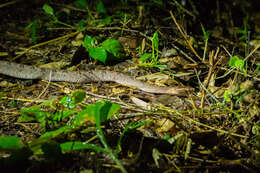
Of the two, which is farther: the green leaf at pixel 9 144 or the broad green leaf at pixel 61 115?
the broad green leaf at pixel 61 115

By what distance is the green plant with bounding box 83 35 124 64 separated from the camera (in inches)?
104

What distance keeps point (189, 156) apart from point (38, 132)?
1.26 metres

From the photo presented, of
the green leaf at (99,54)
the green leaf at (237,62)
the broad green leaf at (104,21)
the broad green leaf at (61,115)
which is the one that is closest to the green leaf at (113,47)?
the green leaf at (99,54)

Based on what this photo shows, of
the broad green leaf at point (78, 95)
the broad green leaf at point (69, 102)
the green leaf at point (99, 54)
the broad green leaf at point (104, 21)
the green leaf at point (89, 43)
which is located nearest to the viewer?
the broad green leaf at point (78, 95)

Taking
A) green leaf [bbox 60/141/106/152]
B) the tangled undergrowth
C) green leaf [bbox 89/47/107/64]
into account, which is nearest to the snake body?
the tangled undergrowth

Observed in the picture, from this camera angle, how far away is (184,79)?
7.94 ft

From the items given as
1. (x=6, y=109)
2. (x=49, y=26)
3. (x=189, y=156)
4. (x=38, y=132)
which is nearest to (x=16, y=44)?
(x=49, y=26)

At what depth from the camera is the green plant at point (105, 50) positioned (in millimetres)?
2648

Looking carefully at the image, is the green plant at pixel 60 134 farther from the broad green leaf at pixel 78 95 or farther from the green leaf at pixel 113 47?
the green leaf at pixel 113 47

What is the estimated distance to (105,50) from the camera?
2.65m

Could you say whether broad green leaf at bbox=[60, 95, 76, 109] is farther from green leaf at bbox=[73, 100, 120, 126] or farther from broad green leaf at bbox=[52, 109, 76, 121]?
green leaf at bbox=[73, 100, 120, 126]

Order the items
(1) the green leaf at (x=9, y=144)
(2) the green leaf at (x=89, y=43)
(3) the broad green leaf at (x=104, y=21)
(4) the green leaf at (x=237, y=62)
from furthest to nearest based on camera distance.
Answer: (3) the broad green leaf at (x=104, y=21) → (2) the green leaf at (x=89, y=43) → (4) the green leaf at (x=237, y=62) → (1) the green leaf at (x=9, y=144)

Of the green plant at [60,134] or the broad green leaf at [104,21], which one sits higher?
the broad green leaf at [104,21]

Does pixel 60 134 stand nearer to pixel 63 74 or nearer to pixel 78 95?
pixel 78 95
